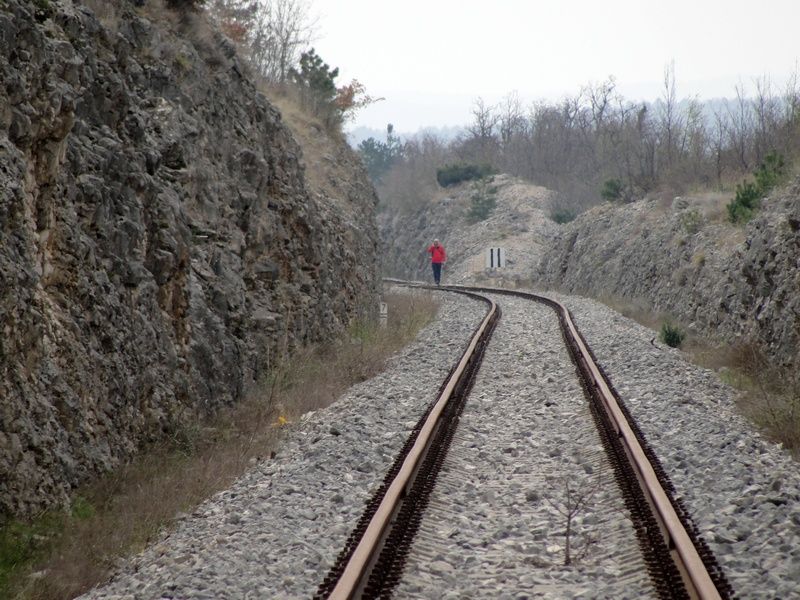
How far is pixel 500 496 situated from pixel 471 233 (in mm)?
50099

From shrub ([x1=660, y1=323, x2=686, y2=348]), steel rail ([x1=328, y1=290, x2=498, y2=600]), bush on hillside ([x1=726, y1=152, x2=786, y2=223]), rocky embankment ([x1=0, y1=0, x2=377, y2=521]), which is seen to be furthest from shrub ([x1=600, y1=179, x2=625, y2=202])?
steel rail ([x1=328, y1=290, x2=498, y2=600])

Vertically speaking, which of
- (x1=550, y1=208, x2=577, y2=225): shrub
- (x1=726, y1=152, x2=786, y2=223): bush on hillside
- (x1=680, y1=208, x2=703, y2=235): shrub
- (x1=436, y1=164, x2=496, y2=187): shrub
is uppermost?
(x1=436, y1=164, x2=496, y2=187): shrub

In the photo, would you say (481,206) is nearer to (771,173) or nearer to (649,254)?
(649,254)

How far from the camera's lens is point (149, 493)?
7.55m

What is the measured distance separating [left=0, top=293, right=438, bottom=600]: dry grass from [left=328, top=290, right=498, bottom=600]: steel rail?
5.72ft

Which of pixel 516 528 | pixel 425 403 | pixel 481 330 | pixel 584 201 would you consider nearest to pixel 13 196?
pixel 516 528

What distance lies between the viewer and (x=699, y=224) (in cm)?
2481

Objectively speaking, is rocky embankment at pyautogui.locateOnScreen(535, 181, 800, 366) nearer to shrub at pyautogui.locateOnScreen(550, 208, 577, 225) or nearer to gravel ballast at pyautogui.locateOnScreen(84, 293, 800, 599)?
gravel ballast at pyautogui.locateOnScreen(84, 293, 800, 599)

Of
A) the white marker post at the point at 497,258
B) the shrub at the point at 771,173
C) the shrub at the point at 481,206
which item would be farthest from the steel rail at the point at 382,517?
the shrub at the point at 481,206

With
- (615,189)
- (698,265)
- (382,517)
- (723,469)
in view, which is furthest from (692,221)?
(382,517)

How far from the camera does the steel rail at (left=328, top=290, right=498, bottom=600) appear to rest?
4734 mm

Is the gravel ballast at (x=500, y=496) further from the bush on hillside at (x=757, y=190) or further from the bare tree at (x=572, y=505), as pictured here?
the bush on hillside at (x=757, y=190)

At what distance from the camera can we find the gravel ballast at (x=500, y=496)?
5.20m

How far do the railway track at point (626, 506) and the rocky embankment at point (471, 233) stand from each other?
119 ft
